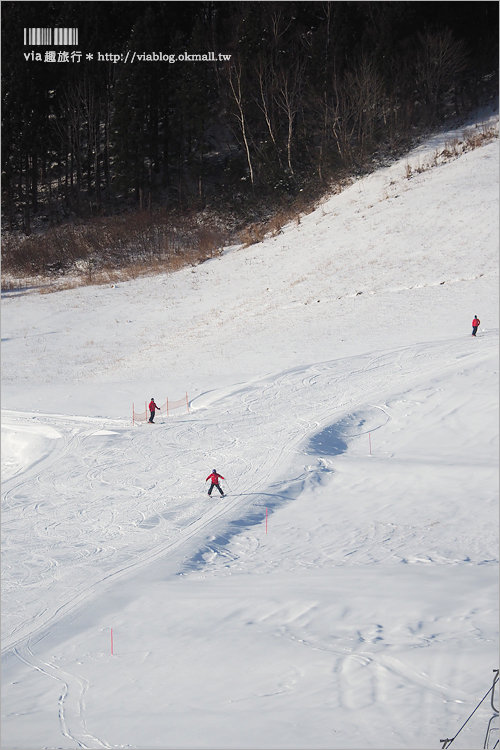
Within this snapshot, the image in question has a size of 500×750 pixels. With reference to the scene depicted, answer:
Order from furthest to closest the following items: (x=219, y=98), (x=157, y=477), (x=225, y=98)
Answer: (x=219, y=98), (x=225, y=98), (x=157, y=477)

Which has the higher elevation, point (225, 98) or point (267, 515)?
point (225, 98)

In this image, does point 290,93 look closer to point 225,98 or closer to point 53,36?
point 225,98

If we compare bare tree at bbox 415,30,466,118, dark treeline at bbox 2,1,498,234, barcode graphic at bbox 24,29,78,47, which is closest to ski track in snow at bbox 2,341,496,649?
dark treeline at bbox 2,1,498,234

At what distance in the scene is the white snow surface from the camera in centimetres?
866

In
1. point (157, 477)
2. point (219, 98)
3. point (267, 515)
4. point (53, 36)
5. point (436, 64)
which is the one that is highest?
point (53, 36)

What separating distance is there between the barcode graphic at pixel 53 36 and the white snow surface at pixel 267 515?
117ft

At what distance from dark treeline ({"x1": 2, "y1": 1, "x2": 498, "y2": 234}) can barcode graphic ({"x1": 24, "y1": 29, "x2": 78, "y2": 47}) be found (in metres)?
0.68

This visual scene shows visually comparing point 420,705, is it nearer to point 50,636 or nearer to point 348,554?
point 348,554

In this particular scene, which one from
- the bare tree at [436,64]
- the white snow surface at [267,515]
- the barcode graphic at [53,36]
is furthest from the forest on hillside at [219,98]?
the white snow surface at [267,515]

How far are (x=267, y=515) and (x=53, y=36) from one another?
58931 millimetres

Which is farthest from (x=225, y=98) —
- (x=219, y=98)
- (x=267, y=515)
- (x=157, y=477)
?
(x=267, y=515)

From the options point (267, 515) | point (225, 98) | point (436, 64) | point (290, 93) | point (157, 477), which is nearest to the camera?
point (267, 515)

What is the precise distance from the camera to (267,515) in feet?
50.2

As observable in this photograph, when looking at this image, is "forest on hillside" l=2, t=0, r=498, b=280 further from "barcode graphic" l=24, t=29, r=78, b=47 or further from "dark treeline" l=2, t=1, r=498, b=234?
"barcode graphic" l=24, t=29, r=78, b=47
